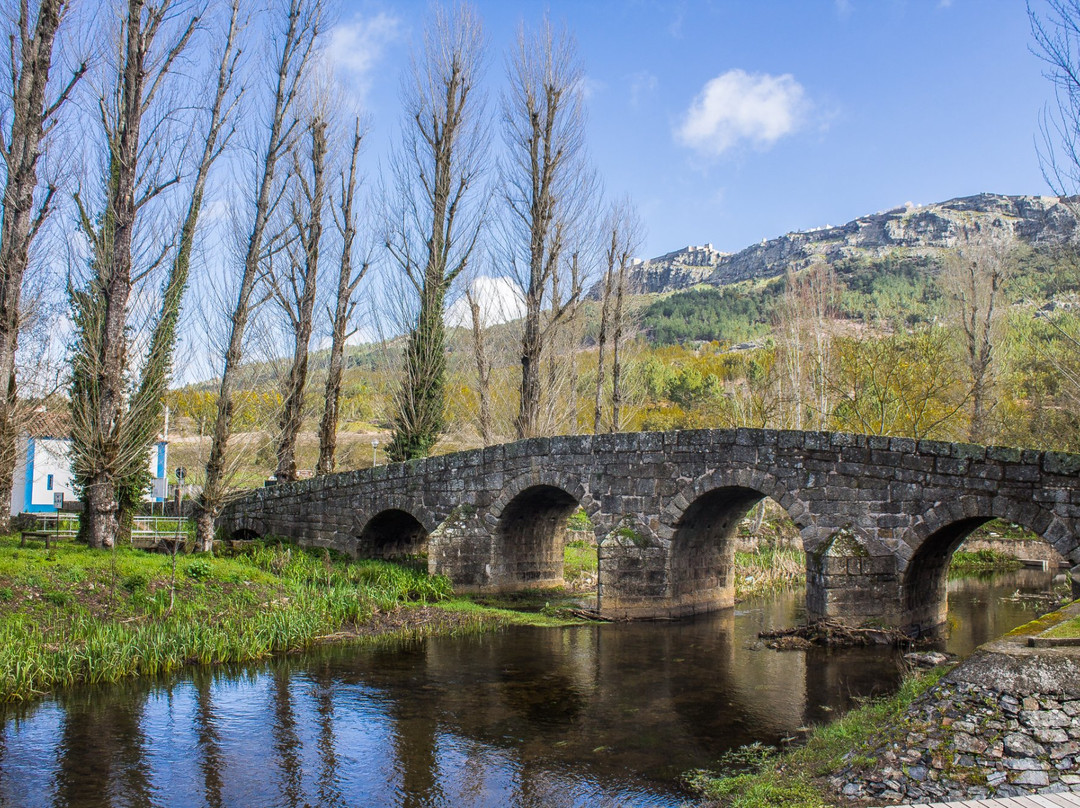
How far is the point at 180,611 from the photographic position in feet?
38.4

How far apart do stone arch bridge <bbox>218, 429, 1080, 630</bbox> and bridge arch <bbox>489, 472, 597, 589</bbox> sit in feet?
0.13

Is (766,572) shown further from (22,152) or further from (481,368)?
(22,152)

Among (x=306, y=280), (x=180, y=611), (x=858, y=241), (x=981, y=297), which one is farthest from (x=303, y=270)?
(x=858, y=241)

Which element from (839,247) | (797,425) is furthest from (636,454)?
(839,247)

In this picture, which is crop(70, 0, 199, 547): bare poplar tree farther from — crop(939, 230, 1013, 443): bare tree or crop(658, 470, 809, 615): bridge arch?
crop(939, 230, 1013, 443): bare tree

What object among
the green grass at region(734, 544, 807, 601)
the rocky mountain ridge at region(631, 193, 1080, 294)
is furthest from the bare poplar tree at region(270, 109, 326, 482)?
the rocky mountain ridge at region(631, 193, 1080, 294)

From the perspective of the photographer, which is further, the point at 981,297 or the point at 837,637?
the point at 981,297

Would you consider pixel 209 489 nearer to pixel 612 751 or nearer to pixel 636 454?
pixel 636 454

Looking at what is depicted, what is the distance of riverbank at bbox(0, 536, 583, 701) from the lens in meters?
9.81

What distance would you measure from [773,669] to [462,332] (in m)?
14.8

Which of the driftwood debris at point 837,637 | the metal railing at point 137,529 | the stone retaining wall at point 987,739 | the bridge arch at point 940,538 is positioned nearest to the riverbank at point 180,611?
the metal railing at point 137,529

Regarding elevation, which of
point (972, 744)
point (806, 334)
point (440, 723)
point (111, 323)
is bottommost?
point (440, 723)

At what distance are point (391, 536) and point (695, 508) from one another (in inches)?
323

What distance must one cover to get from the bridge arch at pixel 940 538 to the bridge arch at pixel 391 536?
961 centimetres
